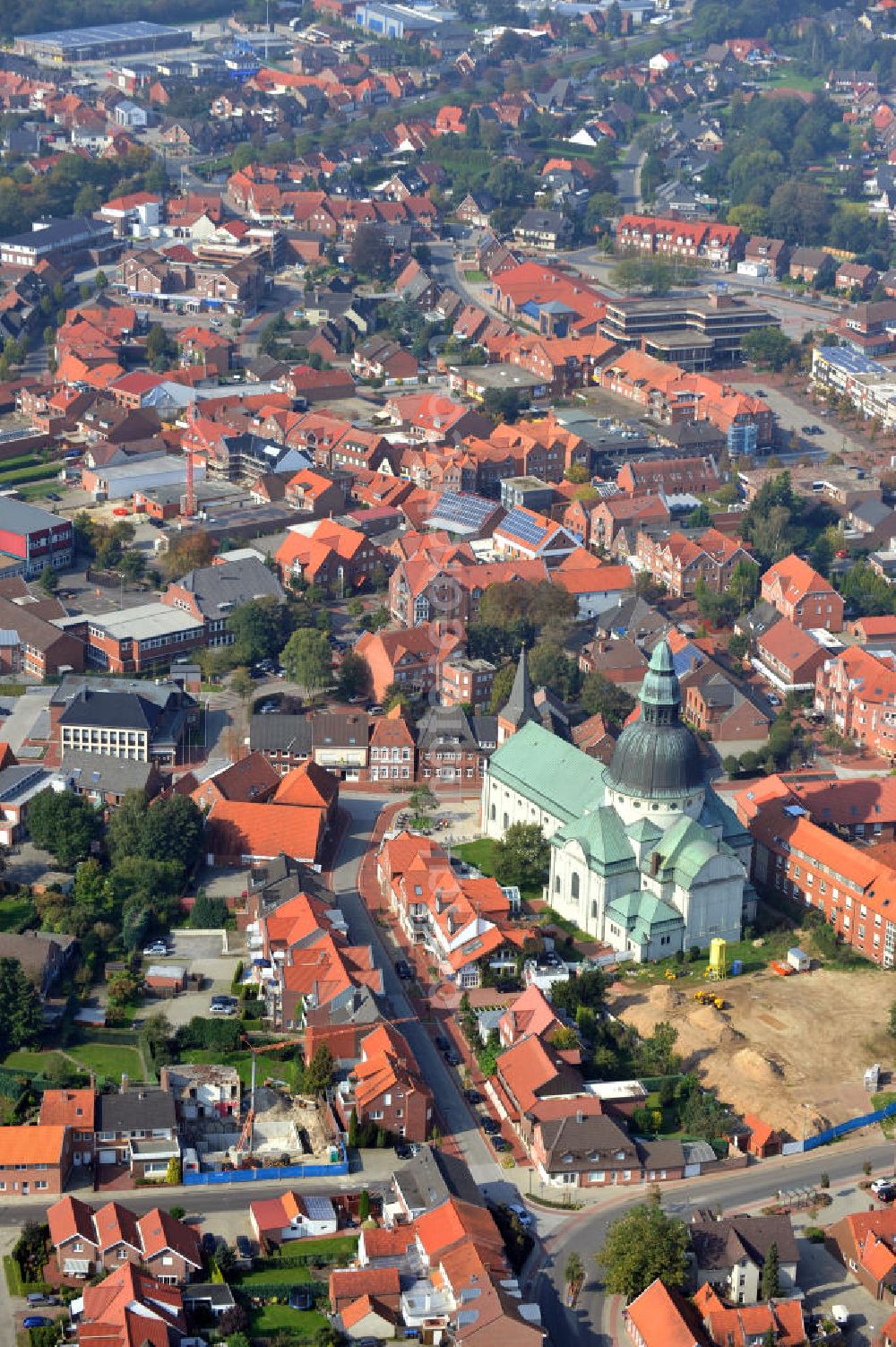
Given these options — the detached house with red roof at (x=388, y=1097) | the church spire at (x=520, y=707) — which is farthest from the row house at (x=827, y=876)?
the detached house with red roof at (x=388, y=1097)

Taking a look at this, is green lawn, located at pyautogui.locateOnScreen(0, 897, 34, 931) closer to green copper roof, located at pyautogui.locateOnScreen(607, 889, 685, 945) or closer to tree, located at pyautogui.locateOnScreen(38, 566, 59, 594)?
green copper roof, located at pyautogui.locateOnScreen(607, 889, 685, 945)

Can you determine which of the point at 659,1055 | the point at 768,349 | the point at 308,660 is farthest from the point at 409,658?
the point at 768,349

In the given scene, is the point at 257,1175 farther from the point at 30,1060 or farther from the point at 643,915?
the point at 643,915

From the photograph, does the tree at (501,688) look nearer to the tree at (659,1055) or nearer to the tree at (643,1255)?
the tree at (659,1055)

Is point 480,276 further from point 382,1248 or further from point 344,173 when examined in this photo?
point 382,1248

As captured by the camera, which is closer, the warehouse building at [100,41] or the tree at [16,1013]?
the tree at [16,1013]

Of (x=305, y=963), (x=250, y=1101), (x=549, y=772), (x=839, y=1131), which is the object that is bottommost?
(x=839, y=1131)
